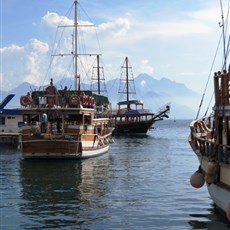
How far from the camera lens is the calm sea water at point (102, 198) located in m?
14.7

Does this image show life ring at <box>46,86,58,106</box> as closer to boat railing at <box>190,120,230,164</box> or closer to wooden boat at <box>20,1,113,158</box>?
wooden boat at <box>20,1,113,158</box>

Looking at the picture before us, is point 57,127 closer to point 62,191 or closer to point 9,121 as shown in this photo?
point 62,191

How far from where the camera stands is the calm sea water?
14.7 meters

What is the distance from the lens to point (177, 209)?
1648 cm

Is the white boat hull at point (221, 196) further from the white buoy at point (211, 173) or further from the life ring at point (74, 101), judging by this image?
the life ring at point (74, 101)

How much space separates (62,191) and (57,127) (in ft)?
47.5

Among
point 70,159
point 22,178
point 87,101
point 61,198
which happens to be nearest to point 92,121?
point 87,101

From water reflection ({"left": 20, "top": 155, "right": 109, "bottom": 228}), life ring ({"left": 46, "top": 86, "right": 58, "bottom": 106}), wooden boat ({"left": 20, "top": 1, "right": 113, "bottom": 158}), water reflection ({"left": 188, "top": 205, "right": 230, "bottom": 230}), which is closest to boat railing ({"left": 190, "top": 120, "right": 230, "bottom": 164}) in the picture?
water reflection ({"left": 188, "top": 205, "right": 230, "bottom": 230})

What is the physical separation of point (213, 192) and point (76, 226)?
177 inches

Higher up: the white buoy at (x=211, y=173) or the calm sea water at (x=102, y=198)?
the white buoy at (x=211, y=173)

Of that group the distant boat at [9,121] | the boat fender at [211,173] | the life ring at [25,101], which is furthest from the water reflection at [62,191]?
the distant boat at [9,121]

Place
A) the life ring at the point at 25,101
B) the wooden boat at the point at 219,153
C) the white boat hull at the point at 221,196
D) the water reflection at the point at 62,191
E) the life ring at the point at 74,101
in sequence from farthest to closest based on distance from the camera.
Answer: the life ring at the point at 25,101 → the life ring at the point at 74,101 → the water reflection at the point at 62,191 → the wooden boat at the point at 219,153 → the white boat hull at the point at 221,196

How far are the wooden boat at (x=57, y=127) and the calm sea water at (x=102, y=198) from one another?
5.44ft

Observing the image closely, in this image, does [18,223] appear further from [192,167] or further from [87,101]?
[87,101]
